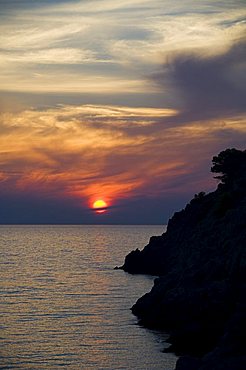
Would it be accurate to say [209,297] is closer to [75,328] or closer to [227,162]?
[75,328]

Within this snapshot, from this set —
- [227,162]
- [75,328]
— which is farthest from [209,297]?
[227,162]

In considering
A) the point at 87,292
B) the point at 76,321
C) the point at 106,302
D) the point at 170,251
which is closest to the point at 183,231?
the point at 170,251

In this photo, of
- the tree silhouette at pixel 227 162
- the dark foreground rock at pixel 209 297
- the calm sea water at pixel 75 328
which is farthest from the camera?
the tree silhouette at pixel 227 162

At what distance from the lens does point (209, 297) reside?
53469 millimetres

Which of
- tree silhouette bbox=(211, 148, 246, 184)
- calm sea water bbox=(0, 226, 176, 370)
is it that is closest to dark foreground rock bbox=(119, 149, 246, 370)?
calm sea water bbox=(0, 226, 176, 370)

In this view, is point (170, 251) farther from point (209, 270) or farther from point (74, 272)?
point (209, 270)

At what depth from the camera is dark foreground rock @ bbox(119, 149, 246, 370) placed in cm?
3575

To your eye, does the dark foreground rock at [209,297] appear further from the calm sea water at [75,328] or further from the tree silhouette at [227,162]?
the tree silhouette at [227,162]

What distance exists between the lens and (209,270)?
58.7 metres

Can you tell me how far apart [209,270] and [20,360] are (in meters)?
21.9

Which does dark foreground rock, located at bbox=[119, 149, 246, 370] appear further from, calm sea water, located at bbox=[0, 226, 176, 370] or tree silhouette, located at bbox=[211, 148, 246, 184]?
tree silhouette, located at bbox=[211, 148, 246, 184]

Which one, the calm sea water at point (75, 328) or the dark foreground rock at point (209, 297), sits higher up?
the dark foreground rock at point (209, 297)

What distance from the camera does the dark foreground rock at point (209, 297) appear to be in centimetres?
3575

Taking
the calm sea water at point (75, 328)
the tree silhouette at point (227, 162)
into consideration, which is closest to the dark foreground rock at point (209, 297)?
the calm sea water at point (75, 328)
